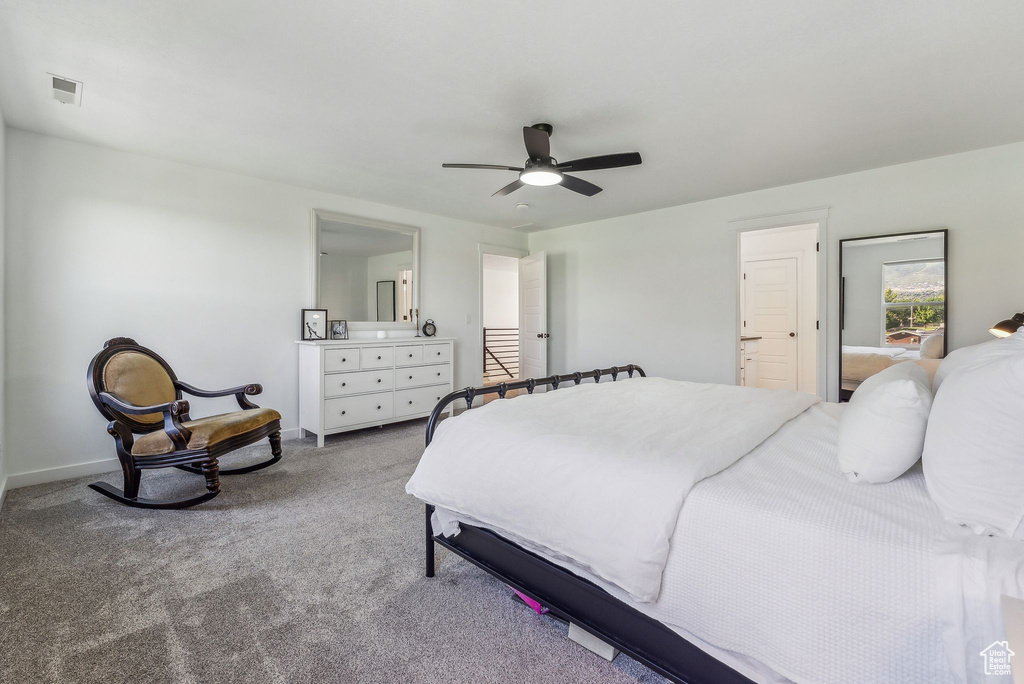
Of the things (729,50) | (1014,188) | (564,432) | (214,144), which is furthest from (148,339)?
(1014,188)

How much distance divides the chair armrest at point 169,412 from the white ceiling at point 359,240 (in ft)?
7.24

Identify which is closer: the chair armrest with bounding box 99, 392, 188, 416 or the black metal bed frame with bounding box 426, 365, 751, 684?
the black metal bed frame with bounding box 426, 365, 751, 684

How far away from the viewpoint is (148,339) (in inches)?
139

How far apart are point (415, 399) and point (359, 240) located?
1.81m

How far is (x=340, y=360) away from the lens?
4094mm

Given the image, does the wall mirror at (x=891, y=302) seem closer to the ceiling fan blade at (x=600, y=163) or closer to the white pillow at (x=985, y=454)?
the ceiling fan blade at (x=600, y=163)

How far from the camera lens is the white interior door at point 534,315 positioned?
19.3 feet

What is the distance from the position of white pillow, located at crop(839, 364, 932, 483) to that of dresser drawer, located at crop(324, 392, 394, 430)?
12.5ft

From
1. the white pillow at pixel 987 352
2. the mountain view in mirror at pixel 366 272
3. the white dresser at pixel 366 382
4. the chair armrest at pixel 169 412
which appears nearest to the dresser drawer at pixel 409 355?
the white dresser at pixel 366 382

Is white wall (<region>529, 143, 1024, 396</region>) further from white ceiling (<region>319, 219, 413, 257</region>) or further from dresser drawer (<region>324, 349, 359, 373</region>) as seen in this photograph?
dresser drawer (<region>324, 349, 359, 373</region>)

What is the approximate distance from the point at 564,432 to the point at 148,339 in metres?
3.62

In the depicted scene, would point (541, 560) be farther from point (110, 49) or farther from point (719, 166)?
point (719, 166)

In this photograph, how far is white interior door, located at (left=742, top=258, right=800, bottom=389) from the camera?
591cm

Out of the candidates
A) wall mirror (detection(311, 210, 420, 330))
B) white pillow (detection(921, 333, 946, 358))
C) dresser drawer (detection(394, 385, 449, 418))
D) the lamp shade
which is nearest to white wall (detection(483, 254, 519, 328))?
wall mirror (detection(311, 210, 420, 330))
